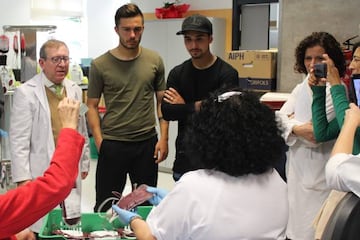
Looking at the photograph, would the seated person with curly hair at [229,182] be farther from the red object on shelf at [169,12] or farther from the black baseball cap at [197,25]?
the red object on shelf at [169,12]

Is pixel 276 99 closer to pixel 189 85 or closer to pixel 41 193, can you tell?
pixel 189 85

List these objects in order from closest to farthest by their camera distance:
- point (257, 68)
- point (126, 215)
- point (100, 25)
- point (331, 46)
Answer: point (126, 215) < point (331, 46) < point (257, 68) < point (100, 25)

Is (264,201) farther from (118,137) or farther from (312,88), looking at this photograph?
(118,137)

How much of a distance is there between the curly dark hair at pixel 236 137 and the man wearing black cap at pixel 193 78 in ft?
3.69

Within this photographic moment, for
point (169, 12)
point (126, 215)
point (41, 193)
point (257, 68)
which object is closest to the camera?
point (41, 193)

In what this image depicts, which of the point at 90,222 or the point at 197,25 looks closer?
the point at 90,222

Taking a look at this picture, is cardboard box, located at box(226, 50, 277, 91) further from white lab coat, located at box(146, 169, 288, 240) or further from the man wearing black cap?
white lab coat, located at box(146, 169, 288, 240)

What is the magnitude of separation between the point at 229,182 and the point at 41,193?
560 millimetres

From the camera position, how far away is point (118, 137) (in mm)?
2928

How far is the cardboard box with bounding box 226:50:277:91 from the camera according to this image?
408 cm

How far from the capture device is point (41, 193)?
1.28 metres

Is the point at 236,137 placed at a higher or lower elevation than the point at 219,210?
higher

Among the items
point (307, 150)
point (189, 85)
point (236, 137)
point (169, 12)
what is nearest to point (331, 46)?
point (307, 150)

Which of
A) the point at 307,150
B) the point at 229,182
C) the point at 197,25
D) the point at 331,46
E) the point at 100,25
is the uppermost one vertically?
the point at 100,25
